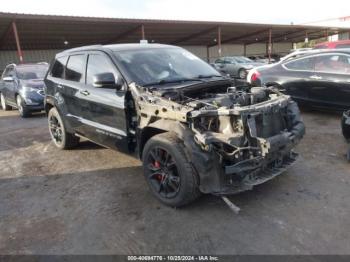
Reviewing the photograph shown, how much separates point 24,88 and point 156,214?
8.04m

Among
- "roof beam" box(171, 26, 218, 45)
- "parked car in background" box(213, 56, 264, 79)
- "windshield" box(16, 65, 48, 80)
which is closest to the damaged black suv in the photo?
"windshield" box(16, 65, 48, 80)

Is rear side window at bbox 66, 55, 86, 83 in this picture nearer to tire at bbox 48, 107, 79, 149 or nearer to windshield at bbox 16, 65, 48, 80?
tire at bbox 48, 107, 79, 149

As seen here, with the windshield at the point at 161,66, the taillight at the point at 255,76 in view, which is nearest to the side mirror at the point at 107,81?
the windshield at the point at 161,66

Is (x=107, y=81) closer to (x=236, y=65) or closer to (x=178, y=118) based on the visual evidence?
(x=178, y=118)

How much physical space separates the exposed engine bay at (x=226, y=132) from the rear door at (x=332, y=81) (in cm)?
336

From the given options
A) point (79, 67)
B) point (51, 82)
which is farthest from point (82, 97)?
point (51, 82)

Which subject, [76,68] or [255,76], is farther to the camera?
[255,76]

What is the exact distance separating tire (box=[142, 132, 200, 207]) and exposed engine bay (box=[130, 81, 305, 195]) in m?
0.10

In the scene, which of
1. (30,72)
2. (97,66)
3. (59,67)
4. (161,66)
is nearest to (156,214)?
(161,66)

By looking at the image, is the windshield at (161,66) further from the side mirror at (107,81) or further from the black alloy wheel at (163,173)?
the black alloy wheel at (163,173)

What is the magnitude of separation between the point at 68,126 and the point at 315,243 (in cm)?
421

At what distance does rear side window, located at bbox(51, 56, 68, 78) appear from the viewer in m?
5.69

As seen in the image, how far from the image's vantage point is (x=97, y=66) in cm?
477

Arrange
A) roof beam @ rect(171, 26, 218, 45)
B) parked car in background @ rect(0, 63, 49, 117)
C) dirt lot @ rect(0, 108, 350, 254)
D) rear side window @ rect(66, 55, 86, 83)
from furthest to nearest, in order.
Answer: roof beam @ rect(171, 26, 218, 45) < parked car in background @ rect(0, 63, 49, 117) < rear side window @ rect(66, 55, 86, 83) < dirt lot @ rect(0, 108, 350, 254)
